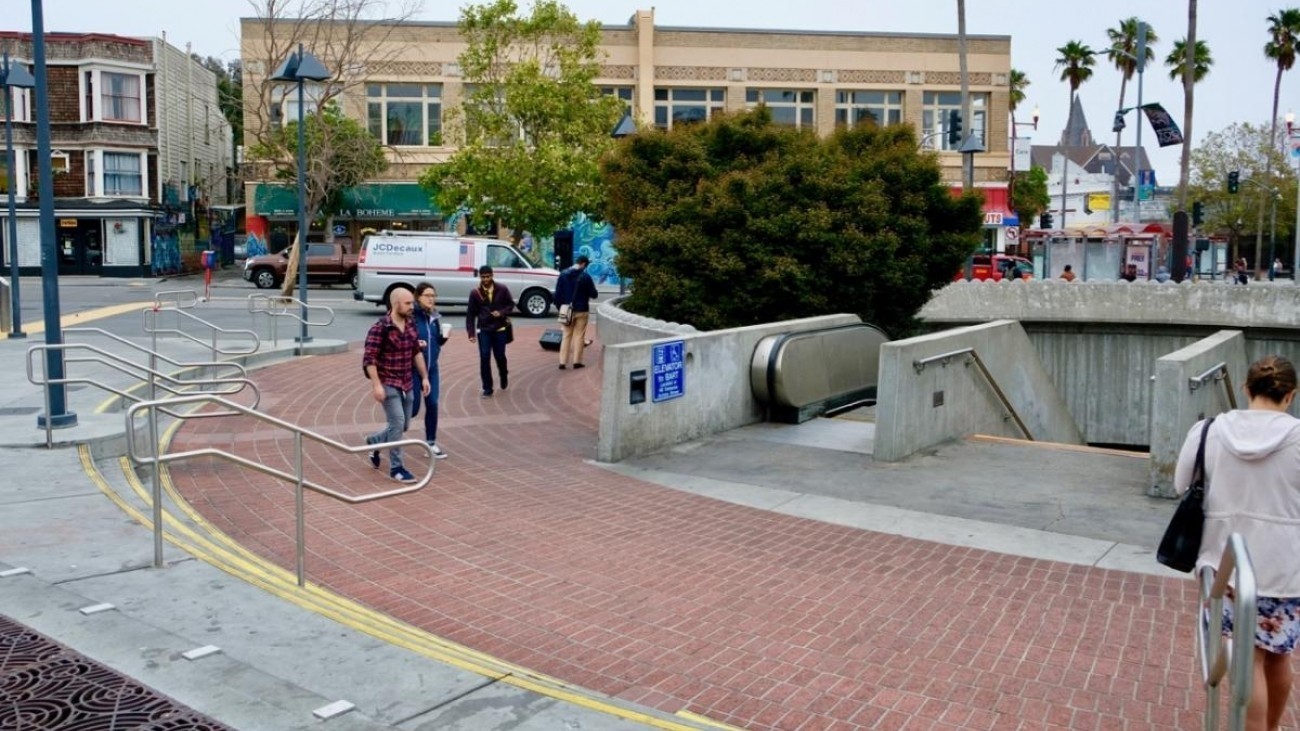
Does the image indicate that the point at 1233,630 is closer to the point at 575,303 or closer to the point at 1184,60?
Answer: the point at 575,303

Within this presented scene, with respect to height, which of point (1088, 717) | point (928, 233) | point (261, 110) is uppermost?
point (261, 110)

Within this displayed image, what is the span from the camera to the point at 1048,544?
8391mm

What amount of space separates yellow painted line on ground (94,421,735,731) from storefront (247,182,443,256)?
39.5 metres

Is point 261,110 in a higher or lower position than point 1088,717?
higher

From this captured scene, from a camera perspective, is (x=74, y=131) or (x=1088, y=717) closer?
(x=1088, y=717)

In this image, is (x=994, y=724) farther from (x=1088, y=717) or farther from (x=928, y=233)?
(x=928, y=233)

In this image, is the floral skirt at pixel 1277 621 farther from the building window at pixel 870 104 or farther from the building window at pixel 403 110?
the building window at pixel 870 104

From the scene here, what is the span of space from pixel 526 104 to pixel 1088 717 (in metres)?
33.9

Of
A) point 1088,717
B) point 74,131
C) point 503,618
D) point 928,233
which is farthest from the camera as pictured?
point 74,131

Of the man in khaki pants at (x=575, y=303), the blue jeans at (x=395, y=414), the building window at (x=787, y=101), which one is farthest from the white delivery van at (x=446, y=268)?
the building window at (x=787, y=101)

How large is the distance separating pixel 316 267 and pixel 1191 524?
38.0 meters

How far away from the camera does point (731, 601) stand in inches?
279

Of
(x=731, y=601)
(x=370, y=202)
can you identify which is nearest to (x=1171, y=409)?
(x=731, y=601)

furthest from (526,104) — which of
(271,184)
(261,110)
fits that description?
(271,184)
